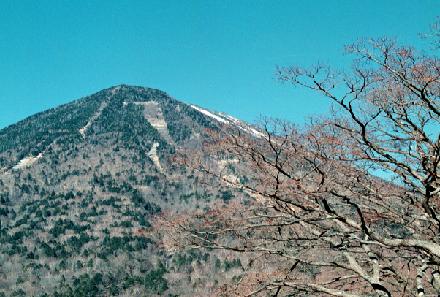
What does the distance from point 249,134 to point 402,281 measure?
161 inches

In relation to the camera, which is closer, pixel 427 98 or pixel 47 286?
pixel 427 98

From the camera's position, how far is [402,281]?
10016mm

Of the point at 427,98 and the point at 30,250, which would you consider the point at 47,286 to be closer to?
the point at 30,250

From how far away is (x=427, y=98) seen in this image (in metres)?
9.89

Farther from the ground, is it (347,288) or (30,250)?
(347,288)

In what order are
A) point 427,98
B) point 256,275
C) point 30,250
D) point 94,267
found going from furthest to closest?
point 30,250 < point 94,267 < point 256,275 < point 427,98

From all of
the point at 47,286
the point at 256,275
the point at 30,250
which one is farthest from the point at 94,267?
the point at 256,275

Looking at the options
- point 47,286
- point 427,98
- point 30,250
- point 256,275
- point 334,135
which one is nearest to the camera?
point 427,98

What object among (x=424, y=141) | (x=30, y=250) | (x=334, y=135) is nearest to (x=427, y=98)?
(x=424, y=141)

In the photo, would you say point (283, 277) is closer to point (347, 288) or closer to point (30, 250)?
point (347, 288)

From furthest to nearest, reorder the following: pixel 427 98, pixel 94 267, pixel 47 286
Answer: pixel 94 267 → pixel 47 286 → pixel 427 98

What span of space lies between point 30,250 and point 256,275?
17138cm

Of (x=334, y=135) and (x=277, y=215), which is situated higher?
(x=334, y=135)

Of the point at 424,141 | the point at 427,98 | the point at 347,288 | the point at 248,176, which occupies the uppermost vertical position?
the point at 427,98
